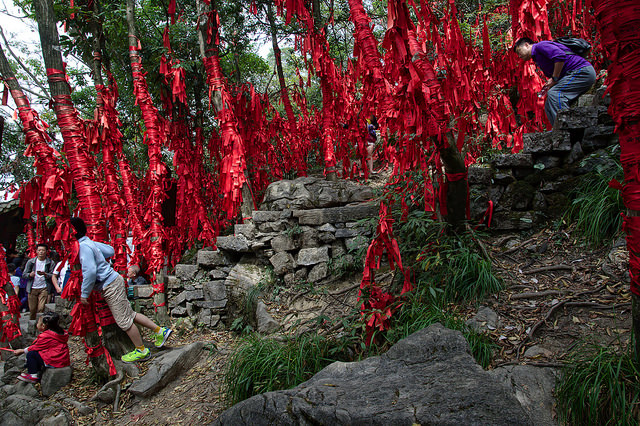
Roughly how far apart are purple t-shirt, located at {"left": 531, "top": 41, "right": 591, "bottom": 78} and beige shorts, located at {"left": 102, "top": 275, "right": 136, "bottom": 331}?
5063mm

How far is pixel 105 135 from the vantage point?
15.1 ft

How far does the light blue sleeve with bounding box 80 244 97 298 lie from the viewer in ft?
11.3

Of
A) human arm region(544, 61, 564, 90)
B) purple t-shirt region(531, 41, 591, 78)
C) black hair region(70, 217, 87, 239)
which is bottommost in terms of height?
black hair region(70, 217, 87, 239)

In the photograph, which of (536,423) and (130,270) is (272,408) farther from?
(130,270)

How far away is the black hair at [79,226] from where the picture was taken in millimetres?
3497

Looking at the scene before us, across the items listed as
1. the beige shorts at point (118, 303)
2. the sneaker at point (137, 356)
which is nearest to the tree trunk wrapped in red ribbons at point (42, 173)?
the beige shorts at point (118, 303)

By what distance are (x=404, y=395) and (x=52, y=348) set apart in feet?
13.6

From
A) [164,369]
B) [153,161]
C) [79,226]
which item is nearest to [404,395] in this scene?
[164,369]

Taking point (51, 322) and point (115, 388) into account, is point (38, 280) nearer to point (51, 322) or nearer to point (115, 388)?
point (51, 322)

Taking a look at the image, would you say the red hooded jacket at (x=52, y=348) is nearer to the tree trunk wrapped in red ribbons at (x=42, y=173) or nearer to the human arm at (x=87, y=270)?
the human arm at (x=87, y=270)

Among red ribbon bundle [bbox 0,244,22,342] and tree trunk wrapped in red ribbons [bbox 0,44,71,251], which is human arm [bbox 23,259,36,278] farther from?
tree trunk wrapped in red ribbons [bbox 0,44,71,251]

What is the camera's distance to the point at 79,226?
11.6 ft

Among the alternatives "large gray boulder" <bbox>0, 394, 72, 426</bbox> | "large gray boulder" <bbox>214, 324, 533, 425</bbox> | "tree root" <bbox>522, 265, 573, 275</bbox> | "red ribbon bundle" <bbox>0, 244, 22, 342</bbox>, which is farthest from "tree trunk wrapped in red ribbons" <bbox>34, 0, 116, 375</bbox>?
"tree root" <bbox>522, 265, 573, 275</bbox>

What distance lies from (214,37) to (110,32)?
3.09m
